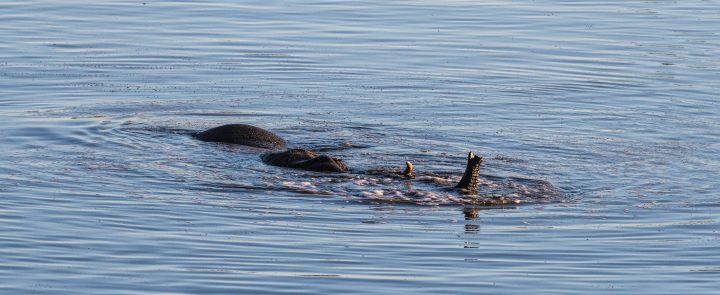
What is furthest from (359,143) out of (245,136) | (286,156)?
(286,156)

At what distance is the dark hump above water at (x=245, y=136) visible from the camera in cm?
1549

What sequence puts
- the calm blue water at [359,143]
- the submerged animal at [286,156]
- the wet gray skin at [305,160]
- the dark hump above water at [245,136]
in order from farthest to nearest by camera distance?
the dark hump above water at [245,136] → the wet gray skin at [305,160] → the submerged animal at [286,156] → the calm blue water at [359,143]

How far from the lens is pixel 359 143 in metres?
15.8

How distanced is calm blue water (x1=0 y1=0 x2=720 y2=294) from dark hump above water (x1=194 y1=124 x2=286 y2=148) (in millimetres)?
241

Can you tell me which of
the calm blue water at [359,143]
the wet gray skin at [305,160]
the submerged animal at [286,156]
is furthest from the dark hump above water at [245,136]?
the wet gray skin at [305,160]

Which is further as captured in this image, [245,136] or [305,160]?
[245,136]

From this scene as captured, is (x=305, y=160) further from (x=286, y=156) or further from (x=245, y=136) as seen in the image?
(x=245, y=136)

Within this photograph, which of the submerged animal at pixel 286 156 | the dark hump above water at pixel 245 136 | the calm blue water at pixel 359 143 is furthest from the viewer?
the dark hump above water at pixel 245 136

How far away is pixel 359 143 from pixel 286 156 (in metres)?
1.58

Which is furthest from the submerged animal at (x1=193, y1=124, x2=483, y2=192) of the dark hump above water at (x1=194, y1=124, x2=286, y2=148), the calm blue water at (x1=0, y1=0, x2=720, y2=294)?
the calm blue water at (x1=0, y1=0, x2=720, y2=294)

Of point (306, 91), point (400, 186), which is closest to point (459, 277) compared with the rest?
point (400, 186)

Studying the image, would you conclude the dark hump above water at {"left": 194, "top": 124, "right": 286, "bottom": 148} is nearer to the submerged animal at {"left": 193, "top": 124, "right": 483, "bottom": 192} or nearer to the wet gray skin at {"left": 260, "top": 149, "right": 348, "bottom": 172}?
the submerged animal at {"left": 193, "top": 124, "right": 483, "bottom": 192}

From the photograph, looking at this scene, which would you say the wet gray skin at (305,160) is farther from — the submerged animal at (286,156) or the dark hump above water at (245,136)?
the dark hump above water at (245,136)

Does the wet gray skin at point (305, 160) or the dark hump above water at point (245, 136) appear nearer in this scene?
the wet gray skin at point (305, 160)
